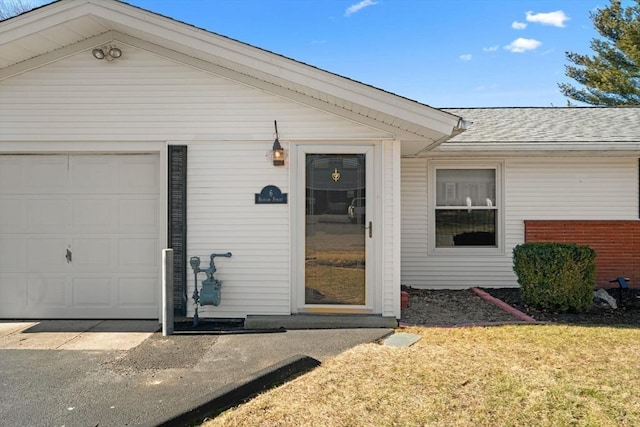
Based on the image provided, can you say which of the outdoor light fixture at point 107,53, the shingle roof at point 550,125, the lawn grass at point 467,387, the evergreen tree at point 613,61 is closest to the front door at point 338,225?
the lawn grass at point 467,387

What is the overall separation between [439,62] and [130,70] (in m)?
12.3

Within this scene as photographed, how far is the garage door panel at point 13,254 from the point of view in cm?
593

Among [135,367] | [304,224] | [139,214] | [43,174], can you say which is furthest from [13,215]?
[304,224]

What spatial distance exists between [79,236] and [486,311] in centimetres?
591

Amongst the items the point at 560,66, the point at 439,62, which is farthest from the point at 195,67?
the point at 560,66

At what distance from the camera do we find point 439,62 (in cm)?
1542

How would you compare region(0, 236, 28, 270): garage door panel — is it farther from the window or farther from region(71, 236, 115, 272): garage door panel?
the window

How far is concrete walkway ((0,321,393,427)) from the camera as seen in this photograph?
3283 mm

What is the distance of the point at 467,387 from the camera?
3.64 meters

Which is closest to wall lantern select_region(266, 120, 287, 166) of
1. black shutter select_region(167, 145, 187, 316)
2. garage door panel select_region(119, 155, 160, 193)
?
black shutter select_region(167, 145, 187, 316)

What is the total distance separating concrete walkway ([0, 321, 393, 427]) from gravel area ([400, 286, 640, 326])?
3.93 ft

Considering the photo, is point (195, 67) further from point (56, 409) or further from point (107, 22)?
point (56, 409)

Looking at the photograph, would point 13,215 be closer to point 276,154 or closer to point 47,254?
point 47,254

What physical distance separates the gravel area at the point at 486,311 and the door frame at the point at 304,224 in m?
0.68
